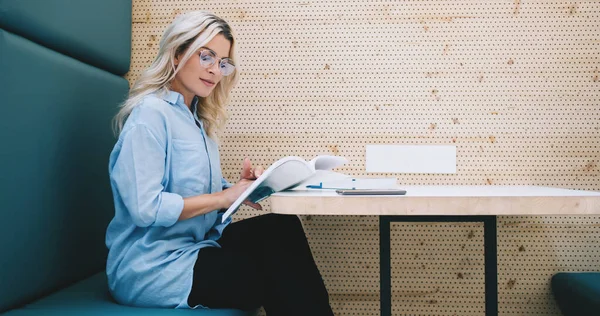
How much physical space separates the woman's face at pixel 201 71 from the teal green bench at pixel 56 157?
0.36 meters

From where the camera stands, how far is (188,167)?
4.61 ft

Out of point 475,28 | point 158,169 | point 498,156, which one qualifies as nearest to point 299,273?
point 158,169

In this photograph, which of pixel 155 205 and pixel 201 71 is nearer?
pixel 155 205

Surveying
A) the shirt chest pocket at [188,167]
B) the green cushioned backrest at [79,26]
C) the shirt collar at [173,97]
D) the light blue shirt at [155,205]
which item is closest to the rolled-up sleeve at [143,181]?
the light blue shirt at [155,205]

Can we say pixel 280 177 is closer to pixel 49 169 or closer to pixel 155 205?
pixel 155 205

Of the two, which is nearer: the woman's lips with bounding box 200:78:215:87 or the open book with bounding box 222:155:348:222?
the open book with bounding box 222:155:348:222

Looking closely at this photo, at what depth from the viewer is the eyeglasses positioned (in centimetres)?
149

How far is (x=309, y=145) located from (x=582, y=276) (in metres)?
1.26

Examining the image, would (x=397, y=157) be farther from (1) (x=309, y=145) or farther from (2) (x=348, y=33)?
(2) (x=348, y=33)

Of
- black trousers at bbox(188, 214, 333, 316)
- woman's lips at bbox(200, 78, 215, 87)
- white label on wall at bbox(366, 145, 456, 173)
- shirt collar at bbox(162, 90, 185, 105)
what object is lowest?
black trousers at bbox(188, 214, 333, 316)

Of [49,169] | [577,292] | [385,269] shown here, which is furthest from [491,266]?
[49,169]

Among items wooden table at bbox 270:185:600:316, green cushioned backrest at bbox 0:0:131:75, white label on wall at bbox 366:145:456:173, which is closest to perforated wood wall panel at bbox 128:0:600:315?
white label on wall at bbox 366:145:456:173

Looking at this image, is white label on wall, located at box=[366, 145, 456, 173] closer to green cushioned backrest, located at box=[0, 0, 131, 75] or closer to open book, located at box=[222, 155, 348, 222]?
open book, located at box=[222, 155, 348, 222]

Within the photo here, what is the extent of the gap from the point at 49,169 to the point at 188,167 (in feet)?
1.38
